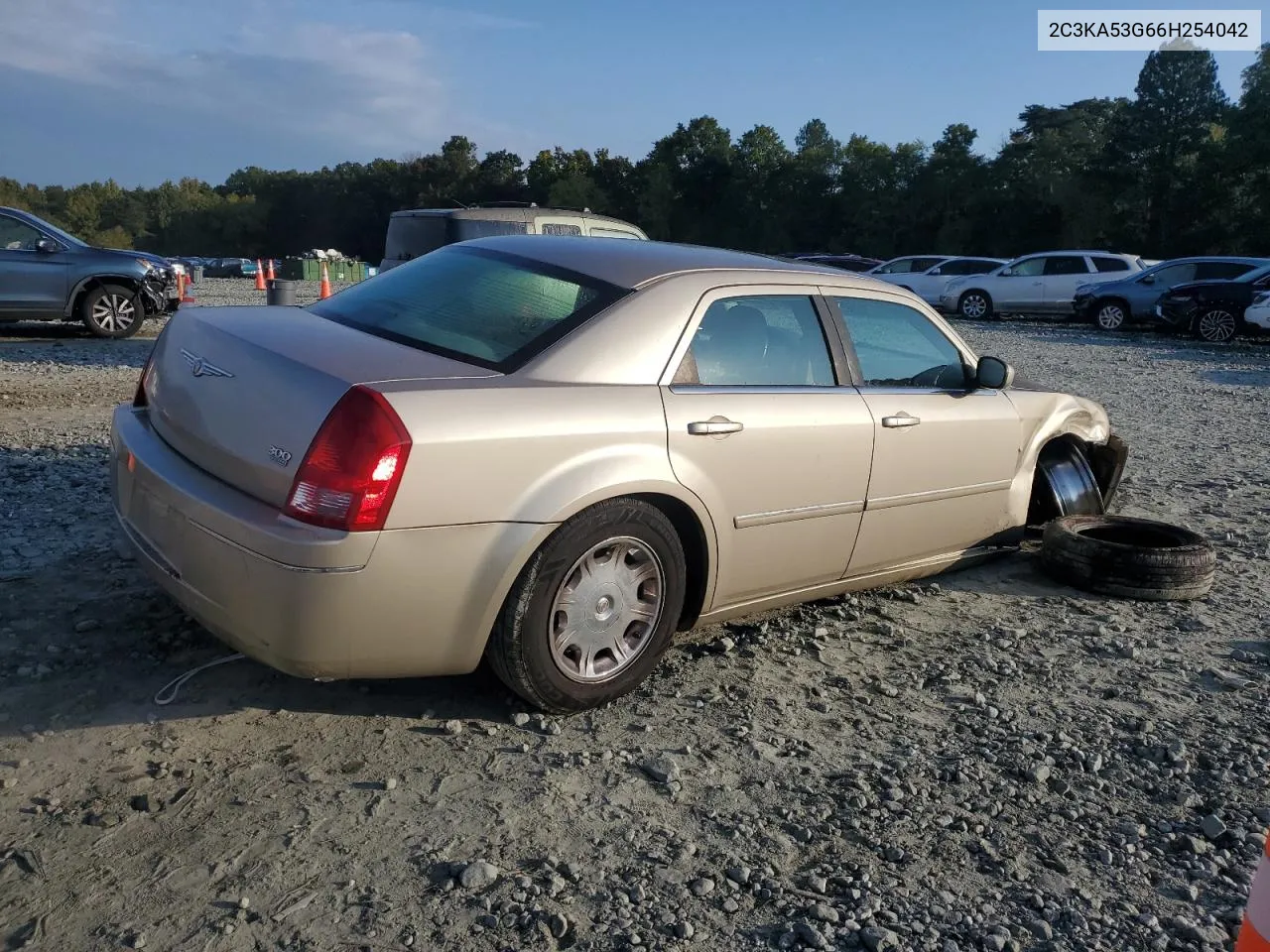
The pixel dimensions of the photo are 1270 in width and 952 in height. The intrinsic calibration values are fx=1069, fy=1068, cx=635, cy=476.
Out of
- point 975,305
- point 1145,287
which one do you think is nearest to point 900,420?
point 1145,287

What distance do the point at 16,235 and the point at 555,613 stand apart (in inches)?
483

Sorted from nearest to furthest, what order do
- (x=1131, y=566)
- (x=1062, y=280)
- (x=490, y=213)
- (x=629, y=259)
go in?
(x=629, y=259)
(x=1131, y=566)
(x=490, y=213)
(x=1062, y=280)

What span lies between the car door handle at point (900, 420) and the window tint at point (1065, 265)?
22818mm

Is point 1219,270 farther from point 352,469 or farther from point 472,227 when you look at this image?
point 352,469

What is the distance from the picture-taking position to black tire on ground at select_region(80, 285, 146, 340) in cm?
1336

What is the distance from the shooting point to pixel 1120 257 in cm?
2477

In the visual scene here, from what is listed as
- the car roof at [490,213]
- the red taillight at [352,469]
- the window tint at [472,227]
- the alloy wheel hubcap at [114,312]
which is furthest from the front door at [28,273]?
the red taillight at [352,469]

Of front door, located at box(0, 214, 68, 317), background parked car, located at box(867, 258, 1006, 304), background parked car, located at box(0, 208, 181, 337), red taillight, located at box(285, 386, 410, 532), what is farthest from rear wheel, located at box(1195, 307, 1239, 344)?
red taillight, located at box(285, 386, 410, 532)

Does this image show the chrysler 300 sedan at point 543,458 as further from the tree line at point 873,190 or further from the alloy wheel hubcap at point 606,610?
the tree line at point 873,190

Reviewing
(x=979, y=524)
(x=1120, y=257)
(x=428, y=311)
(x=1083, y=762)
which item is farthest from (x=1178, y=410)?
(x=1120, y=257)

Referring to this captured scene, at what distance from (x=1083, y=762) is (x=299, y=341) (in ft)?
9.40

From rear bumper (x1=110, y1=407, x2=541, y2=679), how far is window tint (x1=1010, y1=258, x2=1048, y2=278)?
80.9 ft

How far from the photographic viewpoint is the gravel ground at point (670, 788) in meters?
2.54

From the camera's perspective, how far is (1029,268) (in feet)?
83.5
